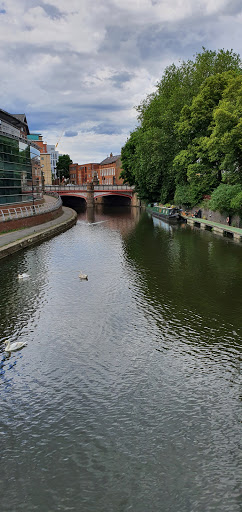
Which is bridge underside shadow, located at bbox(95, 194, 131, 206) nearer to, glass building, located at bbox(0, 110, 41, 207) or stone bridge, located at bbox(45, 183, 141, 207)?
stone bridge, located at bbox(45, 183, 141, 207)

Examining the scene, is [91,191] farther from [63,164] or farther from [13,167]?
[63,164]

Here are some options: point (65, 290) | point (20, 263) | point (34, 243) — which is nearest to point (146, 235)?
point (34, 243)

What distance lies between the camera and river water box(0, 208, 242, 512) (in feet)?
22.9

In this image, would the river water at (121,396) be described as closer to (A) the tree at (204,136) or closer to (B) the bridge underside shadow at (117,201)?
(A) the tree at (204,136)

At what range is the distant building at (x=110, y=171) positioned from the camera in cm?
12888

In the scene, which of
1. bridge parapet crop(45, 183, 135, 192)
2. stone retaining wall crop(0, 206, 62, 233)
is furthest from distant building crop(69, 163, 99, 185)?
stone retaining wall crop(0, 206, 62, 233)

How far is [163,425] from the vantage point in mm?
8570

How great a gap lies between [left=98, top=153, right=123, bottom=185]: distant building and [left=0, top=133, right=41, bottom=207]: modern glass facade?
2996 inches

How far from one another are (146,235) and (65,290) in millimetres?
21734

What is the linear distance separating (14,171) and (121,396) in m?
41.6

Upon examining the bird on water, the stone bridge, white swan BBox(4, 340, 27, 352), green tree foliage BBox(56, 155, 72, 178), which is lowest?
white swan BBox(4, 340, 27, 352)

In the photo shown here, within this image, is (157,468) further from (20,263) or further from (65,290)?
(20,263)

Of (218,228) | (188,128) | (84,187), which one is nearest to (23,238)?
(218,228)

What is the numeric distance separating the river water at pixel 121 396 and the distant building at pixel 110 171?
370 feet
